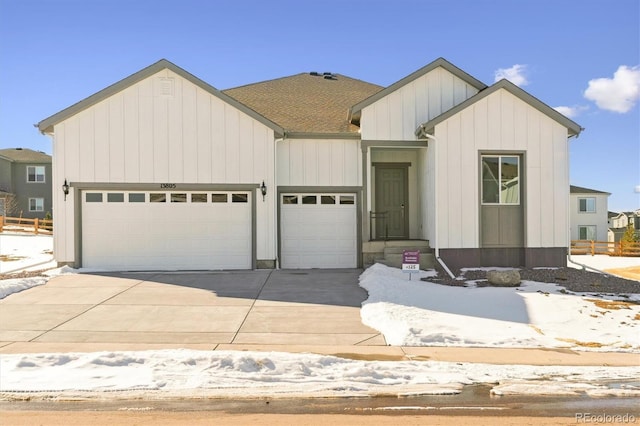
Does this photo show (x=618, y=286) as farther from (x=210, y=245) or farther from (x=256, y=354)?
(x=210, y=245)

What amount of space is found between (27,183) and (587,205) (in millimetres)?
46517

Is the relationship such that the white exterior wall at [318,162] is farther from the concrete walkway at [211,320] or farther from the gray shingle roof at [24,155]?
the gray shingle roof at [24,155]

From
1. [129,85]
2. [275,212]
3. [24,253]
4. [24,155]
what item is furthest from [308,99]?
[24,155]

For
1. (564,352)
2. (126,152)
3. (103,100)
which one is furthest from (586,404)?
(103,100)

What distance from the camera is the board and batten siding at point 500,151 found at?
1290cm

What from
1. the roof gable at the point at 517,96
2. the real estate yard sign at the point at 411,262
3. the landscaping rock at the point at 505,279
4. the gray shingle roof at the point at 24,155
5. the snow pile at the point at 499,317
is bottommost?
the snow pile at the point at 499,317

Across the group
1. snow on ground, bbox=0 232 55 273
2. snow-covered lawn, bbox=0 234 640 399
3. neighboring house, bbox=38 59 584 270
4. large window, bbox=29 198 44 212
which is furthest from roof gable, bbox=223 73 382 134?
large window, bbox=29 198 44 212

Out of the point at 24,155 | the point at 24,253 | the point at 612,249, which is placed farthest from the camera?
the point at 24,155

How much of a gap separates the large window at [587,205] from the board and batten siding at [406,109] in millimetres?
30998

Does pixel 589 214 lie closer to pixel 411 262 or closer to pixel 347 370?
pixel 411 262

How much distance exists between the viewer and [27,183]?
113 ft

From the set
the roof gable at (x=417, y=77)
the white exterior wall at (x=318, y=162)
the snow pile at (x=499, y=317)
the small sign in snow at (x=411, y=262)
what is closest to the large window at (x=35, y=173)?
the white exterior wall at (x=318, y=162)

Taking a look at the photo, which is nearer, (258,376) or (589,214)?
(258,376)

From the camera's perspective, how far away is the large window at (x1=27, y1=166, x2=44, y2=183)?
114ft
